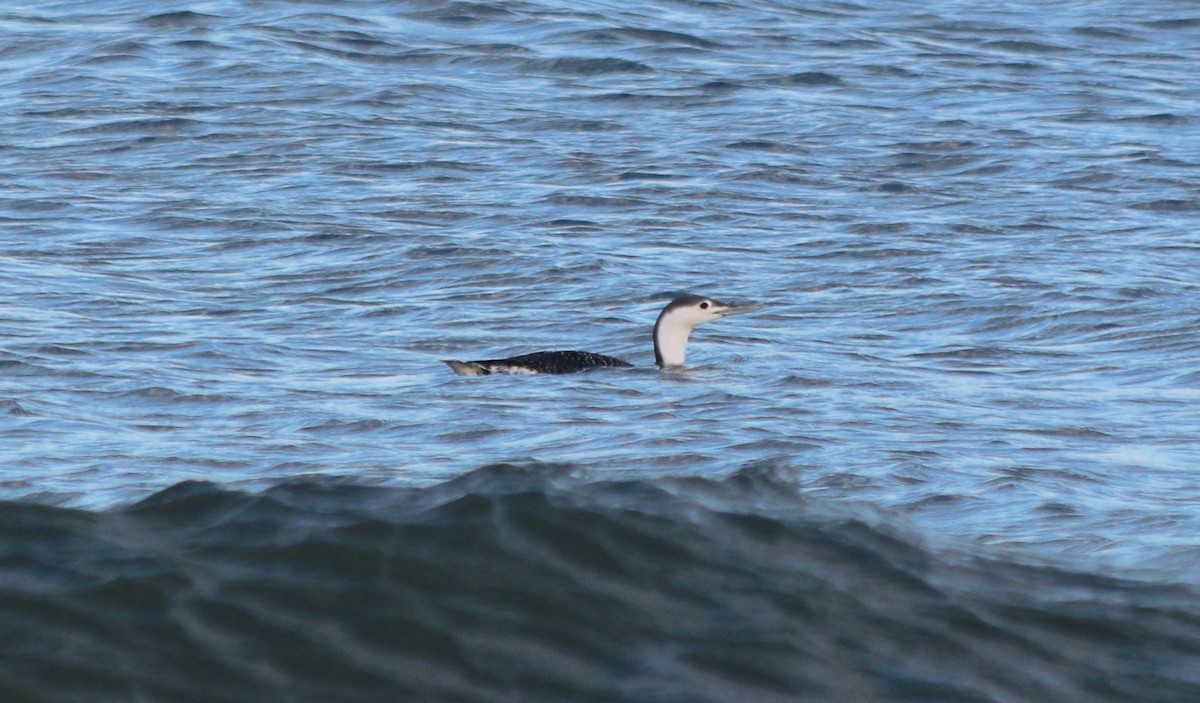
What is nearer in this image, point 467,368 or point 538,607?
point 538,607

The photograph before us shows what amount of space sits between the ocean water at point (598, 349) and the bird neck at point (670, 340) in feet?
0.71

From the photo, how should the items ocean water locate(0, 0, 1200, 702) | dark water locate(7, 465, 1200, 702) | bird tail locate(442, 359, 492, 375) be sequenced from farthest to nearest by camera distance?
bird tail locate(442, 359, 492, 375)
ocean water locate(0, 0, 1200, 702)
dark water locate(7, 465, 1200, 702)

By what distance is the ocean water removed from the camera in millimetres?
5742

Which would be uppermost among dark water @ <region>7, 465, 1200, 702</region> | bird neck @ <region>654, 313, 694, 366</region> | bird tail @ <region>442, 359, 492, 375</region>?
dark water @ <region>7, 465, 1200, 702</region>

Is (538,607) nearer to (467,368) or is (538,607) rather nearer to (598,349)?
(467,368)

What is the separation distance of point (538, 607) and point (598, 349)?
8.21 metres

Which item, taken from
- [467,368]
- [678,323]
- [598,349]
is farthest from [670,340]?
[467,368]

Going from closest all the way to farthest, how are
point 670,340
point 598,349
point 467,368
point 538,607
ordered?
point 538,607 < point 467,368 < point 670,340 < point 598,349

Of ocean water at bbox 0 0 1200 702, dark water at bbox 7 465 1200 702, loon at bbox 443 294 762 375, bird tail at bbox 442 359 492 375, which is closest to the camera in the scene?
dark water at bbox 7 465 1200 702

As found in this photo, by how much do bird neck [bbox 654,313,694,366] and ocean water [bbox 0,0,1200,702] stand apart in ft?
0.71

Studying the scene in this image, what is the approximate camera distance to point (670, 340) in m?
13.2

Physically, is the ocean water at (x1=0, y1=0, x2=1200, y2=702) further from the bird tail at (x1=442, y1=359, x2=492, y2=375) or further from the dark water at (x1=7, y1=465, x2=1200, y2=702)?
the bird tail at (x1=442, y1=359, x2=492, y2=375)

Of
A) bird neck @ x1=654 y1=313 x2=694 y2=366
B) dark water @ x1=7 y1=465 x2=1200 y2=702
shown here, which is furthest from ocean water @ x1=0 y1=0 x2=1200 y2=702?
bird neck @ x1=654 y1=313 x2=694 y2=366

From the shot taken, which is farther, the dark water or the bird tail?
the bird tail
